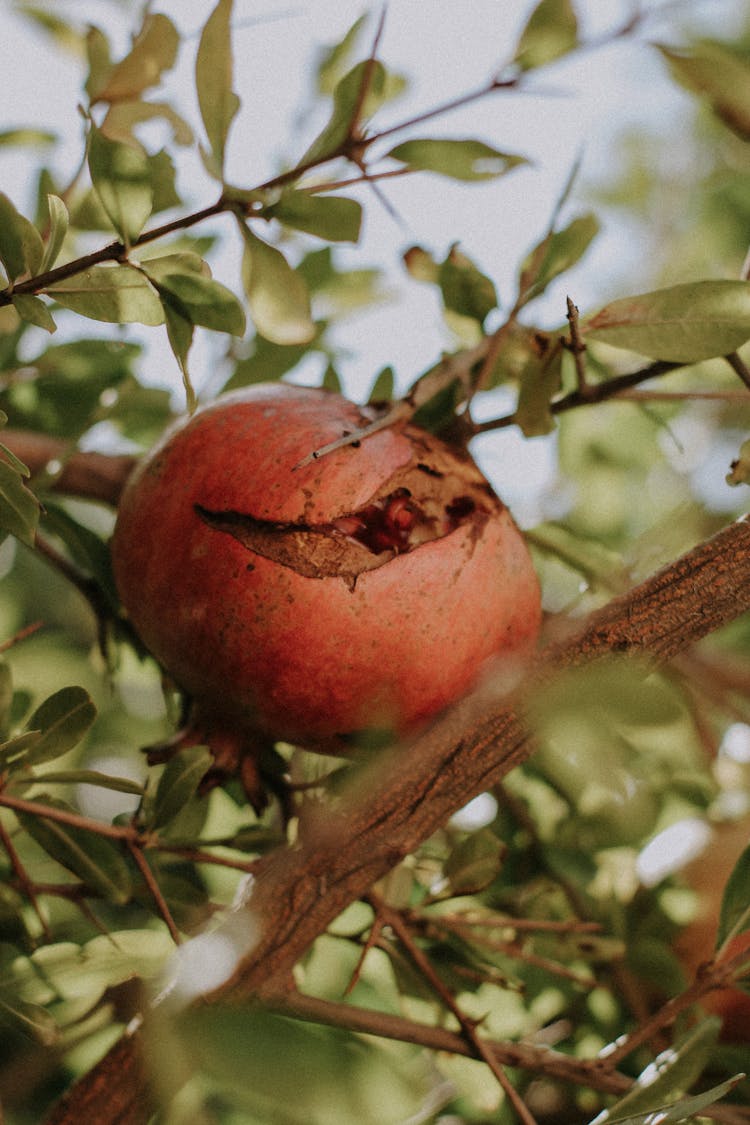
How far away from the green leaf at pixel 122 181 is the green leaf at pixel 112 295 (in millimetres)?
18

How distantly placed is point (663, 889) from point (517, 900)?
0.17 metres

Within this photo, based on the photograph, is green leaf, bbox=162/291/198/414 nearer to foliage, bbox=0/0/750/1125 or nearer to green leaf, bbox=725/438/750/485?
foliage, bbox=0/0/750/1125

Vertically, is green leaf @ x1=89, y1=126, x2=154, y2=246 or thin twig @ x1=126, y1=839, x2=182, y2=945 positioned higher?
green leaf @ x1=89, y1=126, x2=154, y2=246

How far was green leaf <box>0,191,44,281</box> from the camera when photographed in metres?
0.50

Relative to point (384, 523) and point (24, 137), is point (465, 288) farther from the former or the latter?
point (24, 137)

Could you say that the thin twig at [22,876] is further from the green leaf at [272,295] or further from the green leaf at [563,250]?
the green leaf at [563,250]

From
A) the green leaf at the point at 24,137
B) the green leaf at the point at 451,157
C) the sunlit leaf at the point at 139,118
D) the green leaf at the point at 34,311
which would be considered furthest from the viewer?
the green leaf at the point at 24,137

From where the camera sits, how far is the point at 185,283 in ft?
1.72

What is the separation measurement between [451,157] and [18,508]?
0.32 m

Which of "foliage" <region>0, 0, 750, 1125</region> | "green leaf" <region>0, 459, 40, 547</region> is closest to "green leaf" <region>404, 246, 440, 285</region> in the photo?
"foliage" <region>0, 0, 750, 1125</region>

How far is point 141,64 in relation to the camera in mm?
724

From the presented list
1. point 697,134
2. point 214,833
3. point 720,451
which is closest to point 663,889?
point 214,833

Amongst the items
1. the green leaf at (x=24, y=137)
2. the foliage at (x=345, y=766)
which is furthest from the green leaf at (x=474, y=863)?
the green leaf at (x=24, y=137)

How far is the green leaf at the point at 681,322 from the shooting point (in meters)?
0.57
